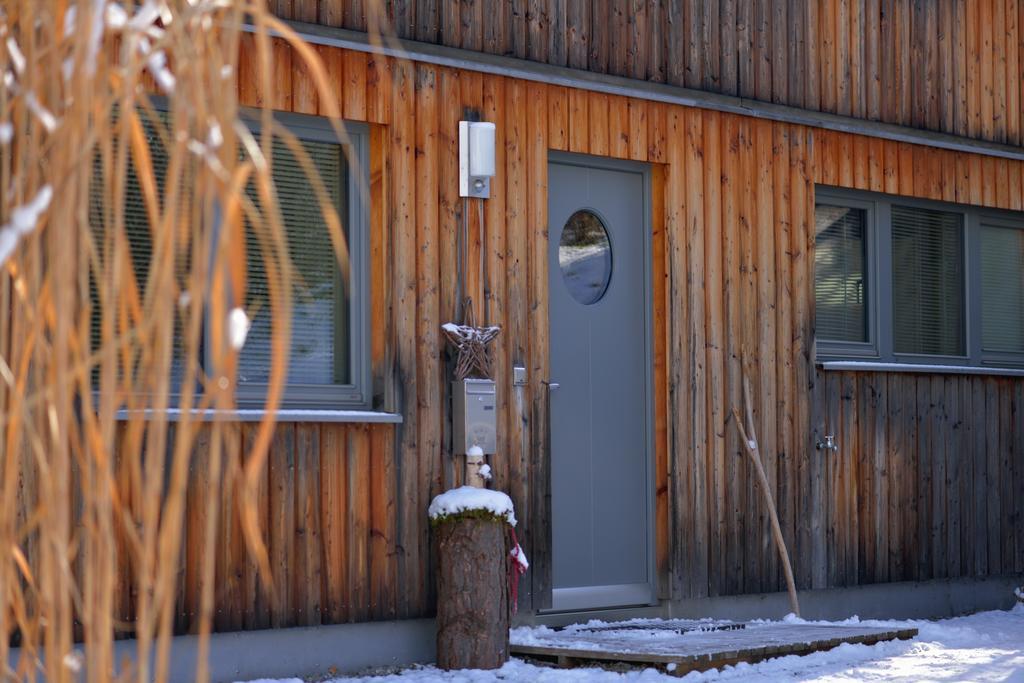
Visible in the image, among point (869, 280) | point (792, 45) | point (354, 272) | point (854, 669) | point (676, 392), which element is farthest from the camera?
point (869, 280)

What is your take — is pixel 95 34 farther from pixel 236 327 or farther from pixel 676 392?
pixel 676 392

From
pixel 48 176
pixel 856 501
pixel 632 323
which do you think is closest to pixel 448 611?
pixel 632 323

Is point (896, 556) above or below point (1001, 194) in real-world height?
below

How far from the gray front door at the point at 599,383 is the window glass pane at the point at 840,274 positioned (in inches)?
54.5

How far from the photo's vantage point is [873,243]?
8.92 m

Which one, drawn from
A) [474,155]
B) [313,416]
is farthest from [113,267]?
[474,155]

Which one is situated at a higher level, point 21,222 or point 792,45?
point 792,45

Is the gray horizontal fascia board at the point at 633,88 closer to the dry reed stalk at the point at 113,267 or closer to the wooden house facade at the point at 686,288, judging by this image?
the wooden house facade at the point at 686,288

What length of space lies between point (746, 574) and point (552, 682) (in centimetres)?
241

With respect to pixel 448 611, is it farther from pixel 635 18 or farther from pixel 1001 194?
pixel 1001 194

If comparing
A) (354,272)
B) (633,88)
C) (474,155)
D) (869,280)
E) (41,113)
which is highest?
(633,88)

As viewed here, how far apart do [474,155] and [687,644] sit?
227cm

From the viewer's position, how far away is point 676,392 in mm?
7648

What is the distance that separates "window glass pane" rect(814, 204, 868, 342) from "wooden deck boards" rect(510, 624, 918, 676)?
6.80 ft
